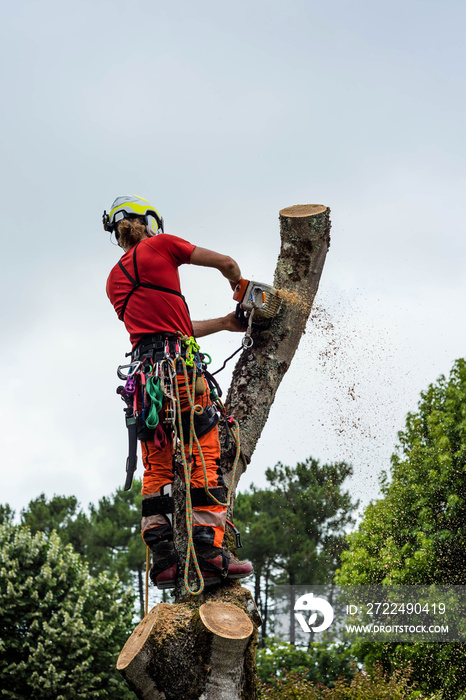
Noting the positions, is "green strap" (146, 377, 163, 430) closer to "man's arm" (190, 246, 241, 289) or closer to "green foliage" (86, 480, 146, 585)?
"man's arm" (190, 246, 241, 289)

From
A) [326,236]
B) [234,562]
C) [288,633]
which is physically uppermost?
[288,633]

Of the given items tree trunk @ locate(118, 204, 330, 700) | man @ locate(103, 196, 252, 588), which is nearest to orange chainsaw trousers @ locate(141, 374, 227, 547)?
man @ locate(103, 196, 252, 588)

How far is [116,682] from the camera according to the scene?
1292 cm

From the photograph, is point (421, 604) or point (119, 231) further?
point (421, 604)

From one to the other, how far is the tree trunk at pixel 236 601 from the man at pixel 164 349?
11 cm

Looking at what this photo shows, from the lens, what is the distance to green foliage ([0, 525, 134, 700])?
12070mm

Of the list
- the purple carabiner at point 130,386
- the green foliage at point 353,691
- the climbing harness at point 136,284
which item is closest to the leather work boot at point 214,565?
the purple carabiner at point 130,386

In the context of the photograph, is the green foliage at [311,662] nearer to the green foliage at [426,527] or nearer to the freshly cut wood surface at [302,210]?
the green foliage at [426,527]

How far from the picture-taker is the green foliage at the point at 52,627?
39.6 feet

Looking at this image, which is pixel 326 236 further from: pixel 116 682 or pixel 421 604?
pixel 116 682

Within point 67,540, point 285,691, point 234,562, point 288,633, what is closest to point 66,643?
point 285,691

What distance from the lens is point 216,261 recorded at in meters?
4.23

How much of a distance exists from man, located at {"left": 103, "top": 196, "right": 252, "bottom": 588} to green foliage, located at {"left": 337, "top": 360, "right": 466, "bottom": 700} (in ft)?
31.0

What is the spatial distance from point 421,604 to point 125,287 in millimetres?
10082
